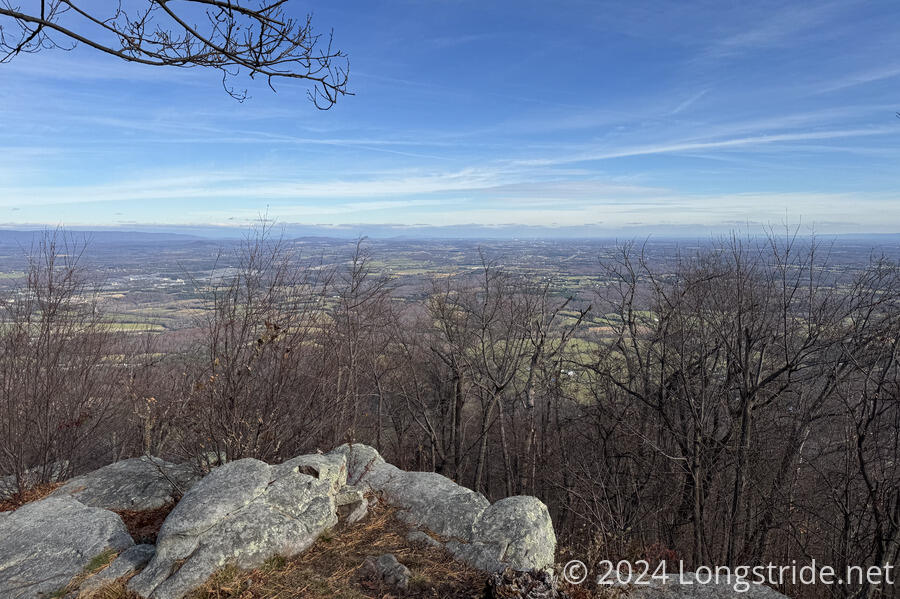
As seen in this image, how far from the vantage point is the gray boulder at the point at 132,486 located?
5500 mm

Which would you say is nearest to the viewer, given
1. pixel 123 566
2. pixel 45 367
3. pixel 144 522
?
pixel 123 566

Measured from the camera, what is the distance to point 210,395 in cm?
575

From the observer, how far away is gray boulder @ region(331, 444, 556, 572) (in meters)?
4.68

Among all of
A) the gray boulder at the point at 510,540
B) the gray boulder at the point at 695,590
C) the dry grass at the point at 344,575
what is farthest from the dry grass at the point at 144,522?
the gray boulder at the point at 695,590

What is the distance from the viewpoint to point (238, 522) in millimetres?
4250

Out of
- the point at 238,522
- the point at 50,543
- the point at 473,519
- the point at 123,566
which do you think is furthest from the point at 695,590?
the point at 50,543

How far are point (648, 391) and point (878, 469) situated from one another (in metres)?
4.62

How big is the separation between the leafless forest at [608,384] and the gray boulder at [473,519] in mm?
603

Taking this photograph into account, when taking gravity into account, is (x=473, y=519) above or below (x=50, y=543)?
below

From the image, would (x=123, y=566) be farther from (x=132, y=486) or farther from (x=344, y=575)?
(x=132, y=486)

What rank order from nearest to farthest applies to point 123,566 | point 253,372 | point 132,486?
point 123,566
point 132,486
point 253,372

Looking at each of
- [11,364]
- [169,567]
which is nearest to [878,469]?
[169,567]

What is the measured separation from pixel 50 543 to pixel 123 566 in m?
0.90

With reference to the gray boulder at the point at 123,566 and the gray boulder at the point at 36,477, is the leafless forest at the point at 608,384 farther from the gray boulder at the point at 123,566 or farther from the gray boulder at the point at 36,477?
the gray boulder at the point at 123,566
